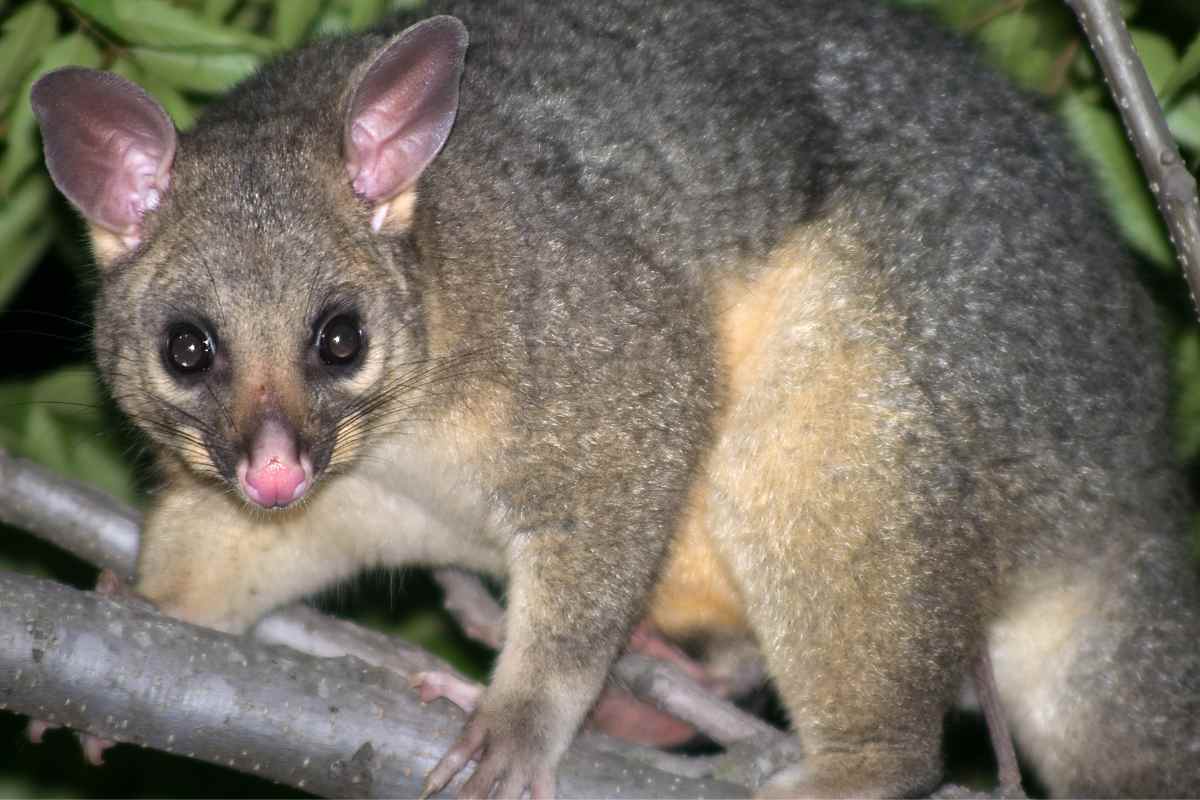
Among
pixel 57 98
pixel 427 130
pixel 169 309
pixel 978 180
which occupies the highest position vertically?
pixel 978 180

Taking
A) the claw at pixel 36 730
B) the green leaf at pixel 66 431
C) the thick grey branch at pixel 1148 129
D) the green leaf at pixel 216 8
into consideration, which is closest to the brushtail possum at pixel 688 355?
the green leaf at pixel 216 8

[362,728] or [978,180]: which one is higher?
[978,180]

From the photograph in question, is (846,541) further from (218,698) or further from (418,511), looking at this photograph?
(218,698)

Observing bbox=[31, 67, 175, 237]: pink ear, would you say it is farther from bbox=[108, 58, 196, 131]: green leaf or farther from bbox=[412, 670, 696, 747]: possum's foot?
bbox=[412, 670, 696, 747]: possum's foot

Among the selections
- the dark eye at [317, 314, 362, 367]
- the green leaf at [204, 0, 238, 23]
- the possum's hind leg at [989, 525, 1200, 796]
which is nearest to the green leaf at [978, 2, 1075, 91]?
the possum's hind leg at [989, 525, 1200, 796]

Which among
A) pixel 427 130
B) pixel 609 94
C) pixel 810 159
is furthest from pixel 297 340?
pixel 810 159

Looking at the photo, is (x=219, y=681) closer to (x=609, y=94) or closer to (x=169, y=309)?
(x=169, y=309)

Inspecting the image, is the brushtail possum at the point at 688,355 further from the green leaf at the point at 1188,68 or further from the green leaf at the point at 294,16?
the green leaf at the point at 1188,68
